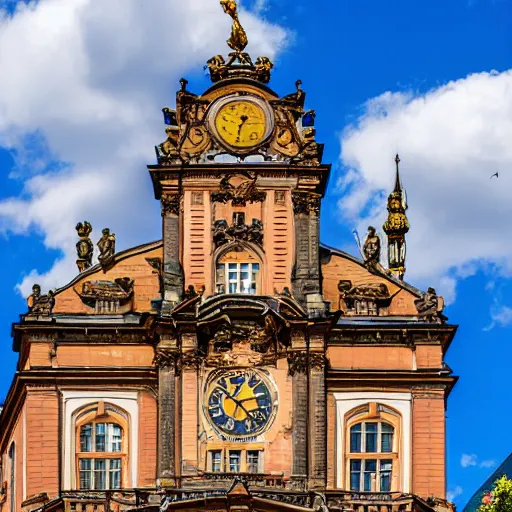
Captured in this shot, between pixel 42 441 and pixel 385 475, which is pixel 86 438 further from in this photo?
pixel 385 475

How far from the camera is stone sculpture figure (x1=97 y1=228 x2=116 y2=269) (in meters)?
71.7

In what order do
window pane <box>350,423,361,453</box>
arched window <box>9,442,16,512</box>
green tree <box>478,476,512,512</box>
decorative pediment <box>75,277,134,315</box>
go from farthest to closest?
arched window <box>9,442,16,512</box>, decorative pediment <box>75,277,134,315</box>, green tree <box>478,476,512,512</box>, window pane <box>350,423,361,453</box>

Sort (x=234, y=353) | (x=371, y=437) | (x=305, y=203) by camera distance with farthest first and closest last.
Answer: (x=305, y=203) → (x=371, y=437) → (x=234, y=353)

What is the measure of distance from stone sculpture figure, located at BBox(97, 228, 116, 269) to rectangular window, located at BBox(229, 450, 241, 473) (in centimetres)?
831

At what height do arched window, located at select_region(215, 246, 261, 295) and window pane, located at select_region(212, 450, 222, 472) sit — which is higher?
arched window, located at select_region(215, 246, 261, 295)

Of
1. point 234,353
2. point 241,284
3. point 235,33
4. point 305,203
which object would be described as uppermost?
point 235,33

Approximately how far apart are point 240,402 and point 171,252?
19.5ft

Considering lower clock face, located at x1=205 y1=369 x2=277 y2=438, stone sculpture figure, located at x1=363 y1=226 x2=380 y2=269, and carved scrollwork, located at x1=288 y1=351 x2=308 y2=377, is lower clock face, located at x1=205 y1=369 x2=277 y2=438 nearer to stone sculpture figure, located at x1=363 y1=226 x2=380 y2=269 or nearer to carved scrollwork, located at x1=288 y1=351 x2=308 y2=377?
carved scrollwork, located at x1=288 y1=351 x2=308 y2=377

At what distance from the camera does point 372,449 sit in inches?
2753

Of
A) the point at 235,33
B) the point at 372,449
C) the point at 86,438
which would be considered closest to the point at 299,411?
the point at 372,449

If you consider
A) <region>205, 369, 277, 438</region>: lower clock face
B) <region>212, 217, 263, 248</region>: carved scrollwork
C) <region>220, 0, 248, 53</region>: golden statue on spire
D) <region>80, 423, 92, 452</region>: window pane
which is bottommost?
<region>80, 423, 92, 452</region>: window pane

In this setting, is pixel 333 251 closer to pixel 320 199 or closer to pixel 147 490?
pixel 320 199

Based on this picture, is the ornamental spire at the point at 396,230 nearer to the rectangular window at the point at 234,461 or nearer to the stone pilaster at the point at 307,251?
the stone pilaster at the point at 307,251

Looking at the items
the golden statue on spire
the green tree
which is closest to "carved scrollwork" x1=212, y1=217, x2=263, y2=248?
the golden statue on spire
